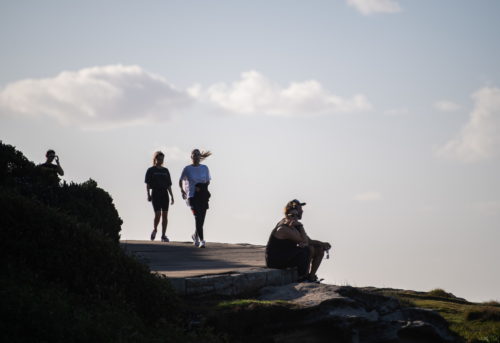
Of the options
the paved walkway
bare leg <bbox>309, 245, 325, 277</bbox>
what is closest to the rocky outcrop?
the paved walkway

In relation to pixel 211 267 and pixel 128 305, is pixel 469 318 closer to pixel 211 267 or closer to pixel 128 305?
pixel 211 267

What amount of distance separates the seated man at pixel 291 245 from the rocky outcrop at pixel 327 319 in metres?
0.82

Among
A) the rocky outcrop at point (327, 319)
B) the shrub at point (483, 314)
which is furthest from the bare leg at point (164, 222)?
the shrub at point (483, 314)

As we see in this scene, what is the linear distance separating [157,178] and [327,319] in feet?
28.6

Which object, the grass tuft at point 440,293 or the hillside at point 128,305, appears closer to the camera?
the hillside at point 128,305

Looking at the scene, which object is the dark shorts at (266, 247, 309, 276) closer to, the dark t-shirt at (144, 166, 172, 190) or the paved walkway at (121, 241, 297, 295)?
the paved walkway at (121, 241, 297, 295)

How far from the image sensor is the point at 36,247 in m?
9.92

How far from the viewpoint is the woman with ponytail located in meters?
18.4

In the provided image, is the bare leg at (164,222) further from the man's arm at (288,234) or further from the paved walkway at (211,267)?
the man's arm at (288,234)

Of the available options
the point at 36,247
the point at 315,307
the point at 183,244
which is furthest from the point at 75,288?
the point at 183,244

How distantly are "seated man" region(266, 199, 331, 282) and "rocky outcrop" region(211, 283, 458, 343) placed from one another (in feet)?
2.70

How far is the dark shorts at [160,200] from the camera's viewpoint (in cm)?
1973

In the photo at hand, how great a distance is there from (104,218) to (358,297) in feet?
16.2

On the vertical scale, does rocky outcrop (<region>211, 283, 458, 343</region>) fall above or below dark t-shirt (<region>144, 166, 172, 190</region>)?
below
